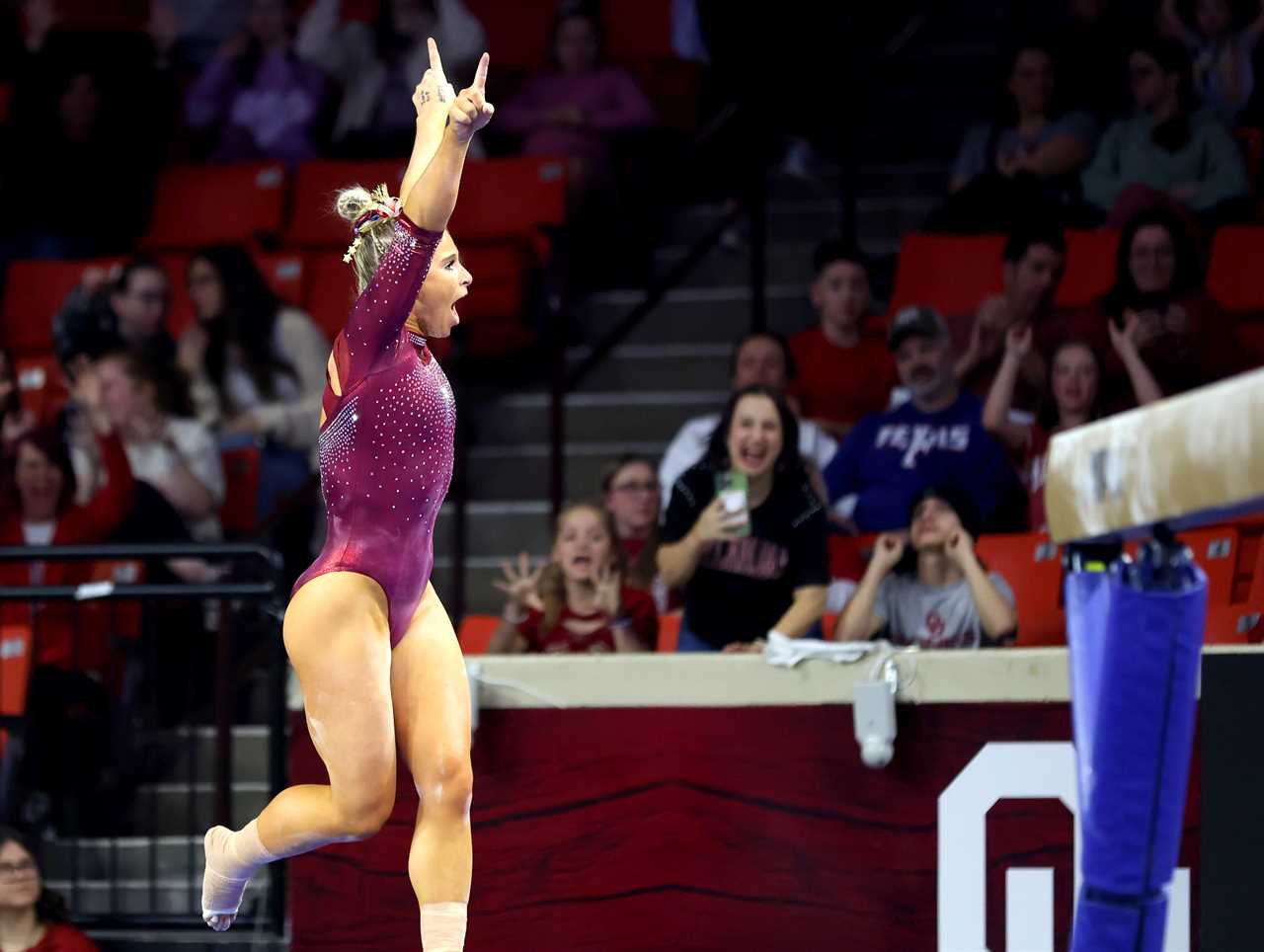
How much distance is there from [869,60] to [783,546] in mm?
4074

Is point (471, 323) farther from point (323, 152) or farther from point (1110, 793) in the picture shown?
point (1110, 793)

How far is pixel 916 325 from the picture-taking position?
650 cm

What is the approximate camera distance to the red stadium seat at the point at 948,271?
7238mm

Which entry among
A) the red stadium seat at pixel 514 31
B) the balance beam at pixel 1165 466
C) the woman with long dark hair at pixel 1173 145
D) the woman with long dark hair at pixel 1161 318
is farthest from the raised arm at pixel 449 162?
the red stadium seat at pixel 514 31

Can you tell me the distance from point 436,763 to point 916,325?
3.10m

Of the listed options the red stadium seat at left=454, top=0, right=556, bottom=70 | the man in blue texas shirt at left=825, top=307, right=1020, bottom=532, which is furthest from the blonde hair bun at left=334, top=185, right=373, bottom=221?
the red stadium seat at left=454, top=0, right=556, bottom=70

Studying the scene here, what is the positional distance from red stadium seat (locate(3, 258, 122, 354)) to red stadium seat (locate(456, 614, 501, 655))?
2876 mm

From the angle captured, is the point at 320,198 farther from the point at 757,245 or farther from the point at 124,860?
the point at 124,860

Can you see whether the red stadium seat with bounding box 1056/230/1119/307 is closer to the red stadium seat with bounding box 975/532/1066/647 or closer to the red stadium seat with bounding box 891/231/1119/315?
the red stadium seat with bounding box 891/231/1119/315

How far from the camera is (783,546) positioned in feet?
18.2

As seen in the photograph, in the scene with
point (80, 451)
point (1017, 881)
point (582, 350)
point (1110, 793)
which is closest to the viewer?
point (1110, 793)

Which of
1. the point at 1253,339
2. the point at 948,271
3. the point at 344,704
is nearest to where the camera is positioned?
the point at 344,704

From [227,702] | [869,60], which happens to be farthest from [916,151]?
[227,702]

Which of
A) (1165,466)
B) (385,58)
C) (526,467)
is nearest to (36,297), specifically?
(385,58)
